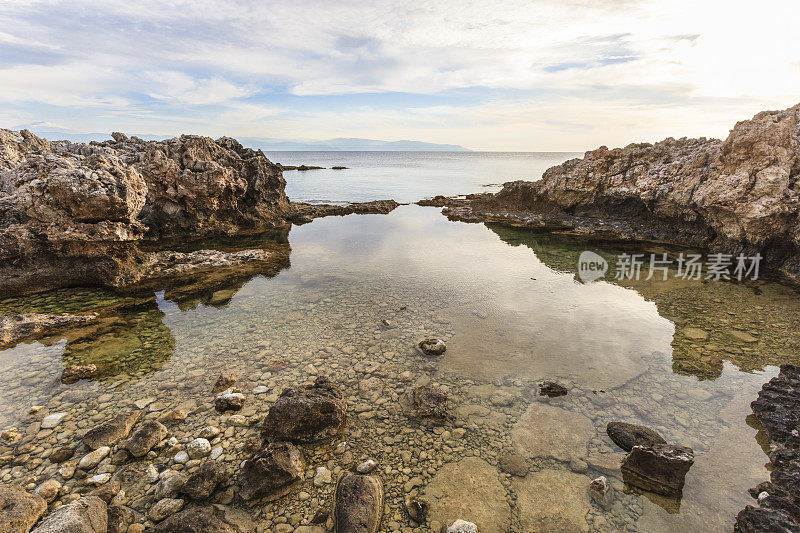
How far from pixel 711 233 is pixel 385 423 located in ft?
90.3

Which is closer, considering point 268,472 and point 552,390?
point 268,472

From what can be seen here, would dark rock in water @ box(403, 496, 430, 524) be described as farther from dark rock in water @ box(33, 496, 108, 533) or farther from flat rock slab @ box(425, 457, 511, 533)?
dark rock in water @ box(33, 496, 108, 533)

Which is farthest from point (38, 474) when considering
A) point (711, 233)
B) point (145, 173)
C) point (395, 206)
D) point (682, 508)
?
point (395, 206)

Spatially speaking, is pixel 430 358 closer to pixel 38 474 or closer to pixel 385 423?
pixel 385 423

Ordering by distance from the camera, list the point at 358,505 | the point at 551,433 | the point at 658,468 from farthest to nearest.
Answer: the point at 551,433, the point at 658,468, the point at 358,505

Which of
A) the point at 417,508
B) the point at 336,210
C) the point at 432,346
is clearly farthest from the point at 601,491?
the point at 336,210

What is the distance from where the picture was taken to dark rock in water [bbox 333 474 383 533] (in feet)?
17.7

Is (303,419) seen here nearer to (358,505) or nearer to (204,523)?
(358,505)

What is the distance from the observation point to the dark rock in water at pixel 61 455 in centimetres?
654

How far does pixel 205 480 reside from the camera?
5.95 metres

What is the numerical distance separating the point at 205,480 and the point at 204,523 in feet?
3.00

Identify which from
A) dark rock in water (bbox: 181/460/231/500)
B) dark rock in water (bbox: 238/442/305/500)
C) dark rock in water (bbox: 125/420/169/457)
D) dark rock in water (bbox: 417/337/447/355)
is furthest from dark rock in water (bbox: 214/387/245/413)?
dark rock in water (bbox: 417/337/447/355)

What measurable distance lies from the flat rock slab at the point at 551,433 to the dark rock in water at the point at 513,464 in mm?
208

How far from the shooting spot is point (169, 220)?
25.6m
